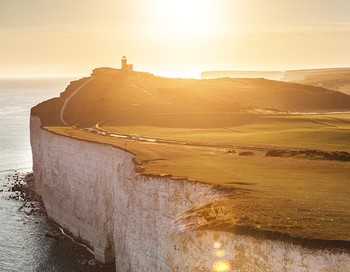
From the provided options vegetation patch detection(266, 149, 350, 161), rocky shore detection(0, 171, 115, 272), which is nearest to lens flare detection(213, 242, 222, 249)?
vegetation patch detection(266, 149, 350, 161)

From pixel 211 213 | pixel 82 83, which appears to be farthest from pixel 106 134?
pixel 82 83

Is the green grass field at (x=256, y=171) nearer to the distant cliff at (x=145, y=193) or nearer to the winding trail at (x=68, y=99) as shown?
the distant cliff at (x=145, y=193)

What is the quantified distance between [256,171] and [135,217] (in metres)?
8.92

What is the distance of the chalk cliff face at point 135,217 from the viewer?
17828 mm

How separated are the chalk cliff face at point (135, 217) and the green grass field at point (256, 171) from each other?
0.78m

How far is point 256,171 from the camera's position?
30656 mm

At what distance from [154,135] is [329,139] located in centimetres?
1963

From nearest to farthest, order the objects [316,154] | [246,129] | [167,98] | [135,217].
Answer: [135,217] → [316,154] → [246,129] → [167,98]

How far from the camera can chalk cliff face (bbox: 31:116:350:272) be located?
17828mm

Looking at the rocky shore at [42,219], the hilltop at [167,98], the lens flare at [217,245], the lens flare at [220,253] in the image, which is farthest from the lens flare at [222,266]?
the hilltop at [167,98]

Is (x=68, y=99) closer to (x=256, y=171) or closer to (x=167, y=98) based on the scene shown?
(x=167, y=98)

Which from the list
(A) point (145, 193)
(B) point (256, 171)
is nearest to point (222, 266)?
(A) point (145, 193)

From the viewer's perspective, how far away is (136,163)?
113 ft

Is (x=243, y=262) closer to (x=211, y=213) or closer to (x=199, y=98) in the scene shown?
(x=211, y=213)
